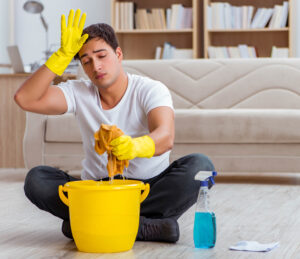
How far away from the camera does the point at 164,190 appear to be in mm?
1869

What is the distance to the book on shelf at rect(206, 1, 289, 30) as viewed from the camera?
A: 5270mm

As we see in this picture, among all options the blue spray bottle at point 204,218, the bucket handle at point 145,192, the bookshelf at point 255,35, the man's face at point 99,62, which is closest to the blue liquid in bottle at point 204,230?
the blue spray bottle at point 204,218

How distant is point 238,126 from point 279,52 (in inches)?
80.1

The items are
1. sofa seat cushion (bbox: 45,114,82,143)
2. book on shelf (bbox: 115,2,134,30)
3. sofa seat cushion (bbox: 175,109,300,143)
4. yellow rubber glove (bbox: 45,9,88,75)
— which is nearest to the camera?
yellow rubber glove (bbox: 45,9,88,75)

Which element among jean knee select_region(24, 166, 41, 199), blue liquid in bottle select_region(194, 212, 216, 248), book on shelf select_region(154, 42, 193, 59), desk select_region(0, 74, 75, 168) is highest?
book on shelf select_region(154, 42, 193, 59)

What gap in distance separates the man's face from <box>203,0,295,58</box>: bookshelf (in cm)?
348

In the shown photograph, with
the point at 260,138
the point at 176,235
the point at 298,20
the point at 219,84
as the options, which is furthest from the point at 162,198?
the point at 298,20

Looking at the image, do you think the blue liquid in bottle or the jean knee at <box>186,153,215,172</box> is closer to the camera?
the blue liquid in bottle

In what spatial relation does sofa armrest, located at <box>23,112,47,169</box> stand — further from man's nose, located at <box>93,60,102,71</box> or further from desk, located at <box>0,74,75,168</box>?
man's nose, located at <box>93,60,102,71</box>

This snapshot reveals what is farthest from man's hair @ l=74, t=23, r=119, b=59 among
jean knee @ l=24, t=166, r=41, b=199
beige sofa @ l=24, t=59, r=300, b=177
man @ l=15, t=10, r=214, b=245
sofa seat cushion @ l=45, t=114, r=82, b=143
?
sofa seat cushion @ l=45, t=114, r=82, b=143

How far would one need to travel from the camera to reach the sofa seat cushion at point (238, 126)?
11.2 ft

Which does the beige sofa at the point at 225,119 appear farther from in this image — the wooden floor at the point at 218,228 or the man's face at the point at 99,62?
the man's face at the point at 99,62

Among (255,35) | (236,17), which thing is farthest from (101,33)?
(255,35)

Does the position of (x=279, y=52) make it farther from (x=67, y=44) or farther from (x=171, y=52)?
(x=67, y=44)
